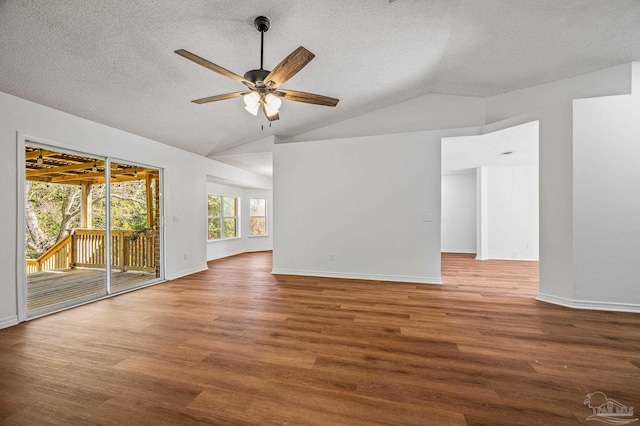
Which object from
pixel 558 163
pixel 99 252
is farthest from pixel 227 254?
pixel 558 163

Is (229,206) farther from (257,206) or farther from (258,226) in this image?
(258,226)

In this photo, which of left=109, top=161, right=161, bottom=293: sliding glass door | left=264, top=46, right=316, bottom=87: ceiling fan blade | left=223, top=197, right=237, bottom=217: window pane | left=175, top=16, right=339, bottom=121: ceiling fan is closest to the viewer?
left=264, top=46, right=316, bottom=87: ceiling fan blade

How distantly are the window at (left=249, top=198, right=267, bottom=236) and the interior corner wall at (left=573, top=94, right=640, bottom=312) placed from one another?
7.74 meters

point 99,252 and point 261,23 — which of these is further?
point 99,252

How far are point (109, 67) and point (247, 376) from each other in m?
3.35

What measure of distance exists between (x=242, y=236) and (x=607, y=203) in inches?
324

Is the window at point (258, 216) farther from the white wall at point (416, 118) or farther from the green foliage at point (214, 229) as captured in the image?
the white wall at point (416, 118)

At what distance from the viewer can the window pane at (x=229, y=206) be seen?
7.70 metres

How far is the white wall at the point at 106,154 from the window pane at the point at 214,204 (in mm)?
1174

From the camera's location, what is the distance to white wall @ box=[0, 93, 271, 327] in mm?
2646

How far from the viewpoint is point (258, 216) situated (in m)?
8.70

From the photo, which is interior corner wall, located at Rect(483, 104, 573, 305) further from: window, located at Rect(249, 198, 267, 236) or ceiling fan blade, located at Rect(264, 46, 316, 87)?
window, located at Rect(249, 198, 267, 236)

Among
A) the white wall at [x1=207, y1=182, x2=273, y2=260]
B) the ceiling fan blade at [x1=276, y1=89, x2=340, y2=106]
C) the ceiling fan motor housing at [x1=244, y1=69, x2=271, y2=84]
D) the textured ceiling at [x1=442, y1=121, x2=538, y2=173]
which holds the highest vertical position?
the textured ceiling at [x1=442, y1=121, x2=538, y2=173]

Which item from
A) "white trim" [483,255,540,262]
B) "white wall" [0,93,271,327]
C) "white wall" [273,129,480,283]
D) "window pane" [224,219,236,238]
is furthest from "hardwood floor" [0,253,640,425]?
"window pane" [224,219,236,238]
